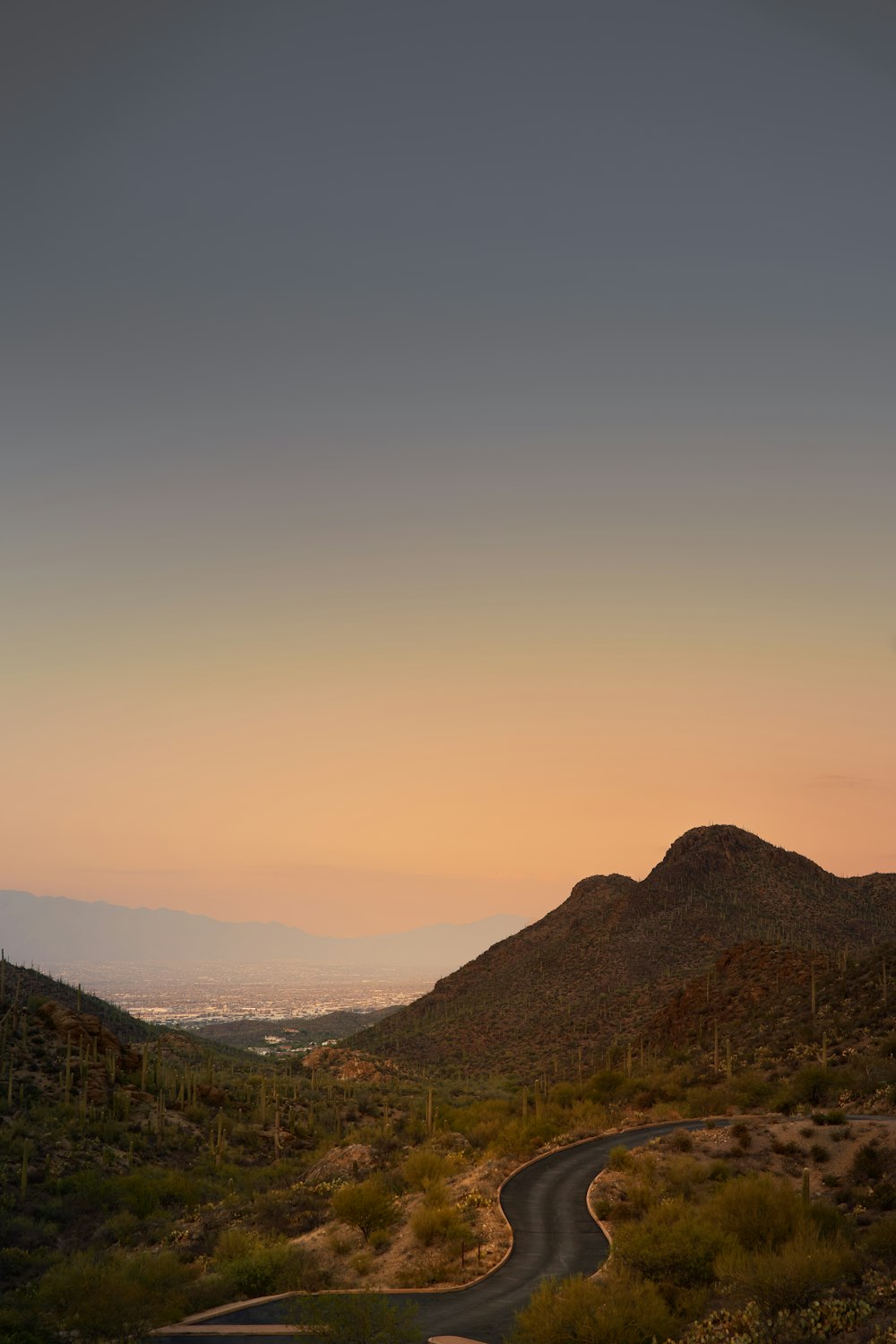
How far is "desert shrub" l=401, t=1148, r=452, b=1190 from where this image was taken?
31344 mm

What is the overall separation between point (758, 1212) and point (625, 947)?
8163 cm

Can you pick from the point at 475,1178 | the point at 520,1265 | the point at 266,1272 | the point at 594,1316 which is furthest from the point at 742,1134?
the point at 266,1272

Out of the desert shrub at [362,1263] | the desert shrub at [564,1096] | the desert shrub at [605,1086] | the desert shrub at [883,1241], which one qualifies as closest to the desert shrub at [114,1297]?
the desert shrub at [362,1263]

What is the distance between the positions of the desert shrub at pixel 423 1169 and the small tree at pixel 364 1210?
3.19 meters

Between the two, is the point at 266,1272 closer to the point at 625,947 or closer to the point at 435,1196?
the point at 435,1196

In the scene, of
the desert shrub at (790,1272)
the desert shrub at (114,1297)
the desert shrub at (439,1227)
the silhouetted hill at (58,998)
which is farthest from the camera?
the silhouetted hill at (58,998)

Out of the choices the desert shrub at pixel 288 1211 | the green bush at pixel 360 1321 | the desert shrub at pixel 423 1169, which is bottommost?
the desert shrub at pixel 288 1211

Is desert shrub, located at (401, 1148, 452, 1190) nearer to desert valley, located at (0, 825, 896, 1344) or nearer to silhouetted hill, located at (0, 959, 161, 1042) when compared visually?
desert valley, located at (0, 825, 896, 1344)

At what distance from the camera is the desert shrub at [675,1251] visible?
19.2 meters

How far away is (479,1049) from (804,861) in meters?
49.7

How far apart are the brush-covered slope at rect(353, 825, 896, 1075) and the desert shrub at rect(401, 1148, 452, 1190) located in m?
40.2

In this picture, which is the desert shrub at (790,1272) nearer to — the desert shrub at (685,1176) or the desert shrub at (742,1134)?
the desert shrub at (685,1176)

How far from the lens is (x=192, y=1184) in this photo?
36344mm

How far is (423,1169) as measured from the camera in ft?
104
